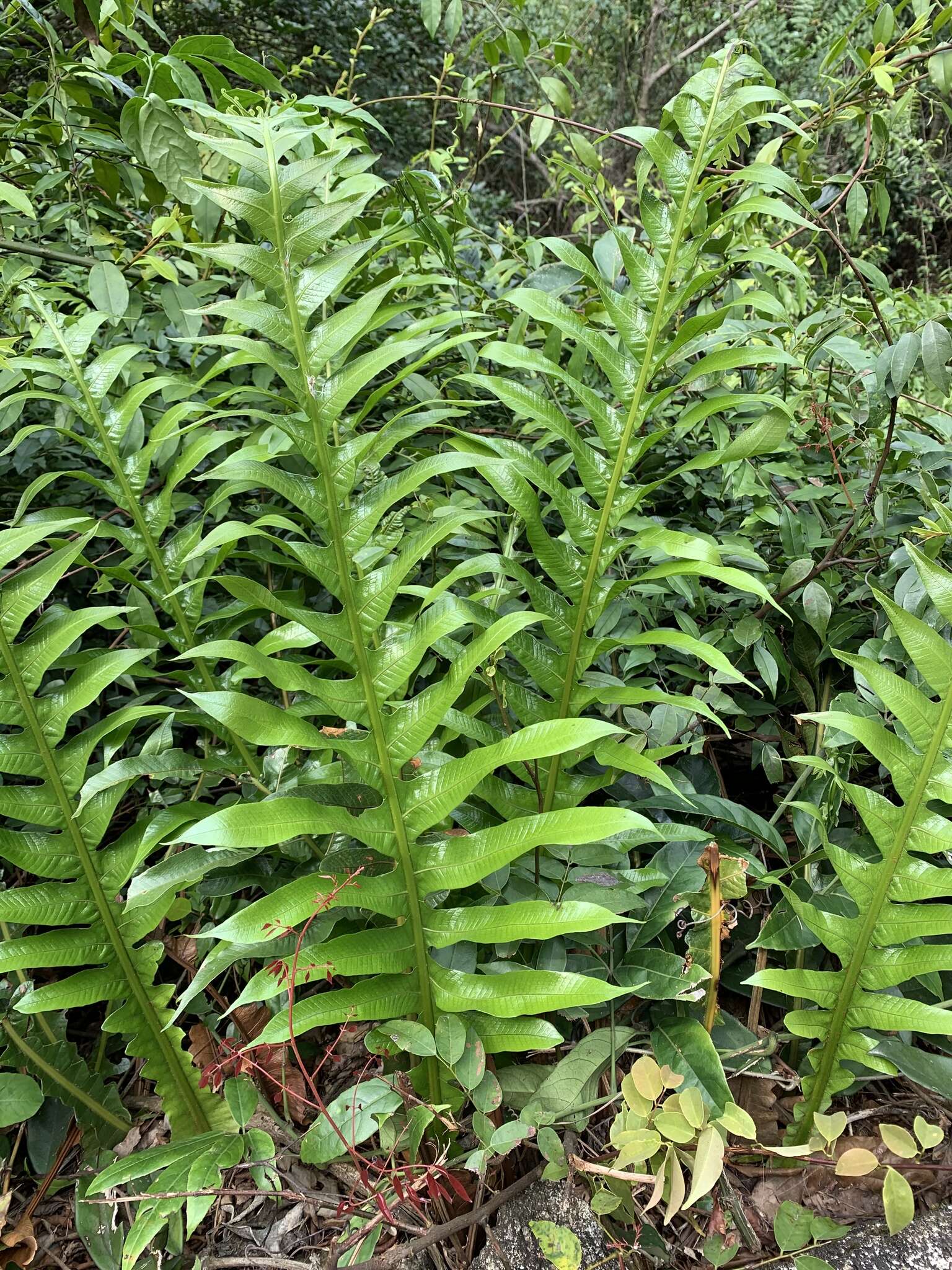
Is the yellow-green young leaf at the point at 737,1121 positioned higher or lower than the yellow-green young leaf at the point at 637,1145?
lower

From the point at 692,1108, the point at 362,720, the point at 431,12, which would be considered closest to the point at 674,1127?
the point at 692,1108

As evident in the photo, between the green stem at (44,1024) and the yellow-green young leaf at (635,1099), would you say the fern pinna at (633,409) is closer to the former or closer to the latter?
the yellow-green young leaf at (635,1099)

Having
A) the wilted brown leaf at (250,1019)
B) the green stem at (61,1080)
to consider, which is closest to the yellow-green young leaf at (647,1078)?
the wilted brown leaf at (250,1019)

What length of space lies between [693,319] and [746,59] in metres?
0.29

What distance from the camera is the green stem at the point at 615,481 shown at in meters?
0.87

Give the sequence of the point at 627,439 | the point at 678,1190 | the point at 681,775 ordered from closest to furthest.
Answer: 1. the point at 678,1190
2. the point at 627,439
3. the point at 681,775

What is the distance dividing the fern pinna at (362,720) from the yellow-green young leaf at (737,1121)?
18 centimetres

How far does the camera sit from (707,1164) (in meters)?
0.70

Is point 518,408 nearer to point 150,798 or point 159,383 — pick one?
point 159,383

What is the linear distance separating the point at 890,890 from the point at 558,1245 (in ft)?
1.51

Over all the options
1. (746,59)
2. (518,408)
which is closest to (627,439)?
(518,408)

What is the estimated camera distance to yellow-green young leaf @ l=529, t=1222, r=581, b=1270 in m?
0.71

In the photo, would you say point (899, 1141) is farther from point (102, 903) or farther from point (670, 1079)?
point (102, 903)

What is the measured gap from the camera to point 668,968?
2.73 feet
